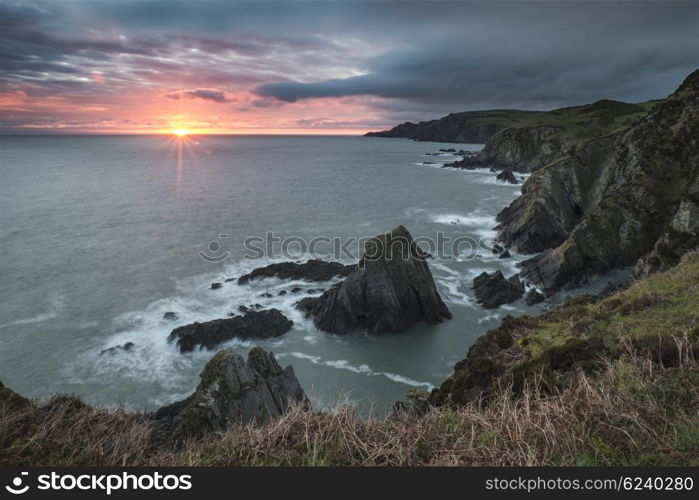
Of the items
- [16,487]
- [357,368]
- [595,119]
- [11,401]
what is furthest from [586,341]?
[595,119]

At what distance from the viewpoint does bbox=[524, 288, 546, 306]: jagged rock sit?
3844 cm

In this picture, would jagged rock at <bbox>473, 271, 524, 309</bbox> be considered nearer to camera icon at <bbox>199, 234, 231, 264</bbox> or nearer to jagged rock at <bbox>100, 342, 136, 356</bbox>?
jagged rock at <bbox>100, 342, 136, 356</bbox>

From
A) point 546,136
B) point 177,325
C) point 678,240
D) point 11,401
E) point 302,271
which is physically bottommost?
point 177,325

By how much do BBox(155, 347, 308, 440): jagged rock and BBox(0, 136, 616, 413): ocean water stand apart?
2975mm

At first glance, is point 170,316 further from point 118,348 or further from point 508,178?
point 508,178

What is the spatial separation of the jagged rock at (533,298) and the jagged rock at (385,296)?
8.49m

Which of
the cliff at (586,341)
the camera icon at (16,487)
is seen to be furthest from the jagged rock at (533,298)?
the camera icon at (16,487)

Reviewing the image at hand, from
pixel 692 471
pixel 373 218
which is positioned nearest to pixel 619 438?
pixel 692 471

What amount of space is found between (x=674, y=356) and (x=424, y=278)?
98.3 ft

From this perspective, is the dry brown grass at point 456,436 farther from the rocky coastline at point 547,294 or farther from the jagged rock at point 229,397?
the jagged rock at point 229,397

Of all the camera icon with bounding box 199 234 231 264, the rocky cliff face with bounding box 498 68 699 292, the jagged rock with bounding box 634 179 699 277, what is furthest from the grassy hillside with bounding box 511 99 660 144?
the camera icon with bounding box 199 234 231 264

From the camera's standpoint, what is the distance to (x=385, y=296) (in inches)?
1421

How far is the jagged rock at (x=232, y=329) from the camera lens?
3306cm

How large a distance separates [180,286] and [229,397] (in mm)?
33944
